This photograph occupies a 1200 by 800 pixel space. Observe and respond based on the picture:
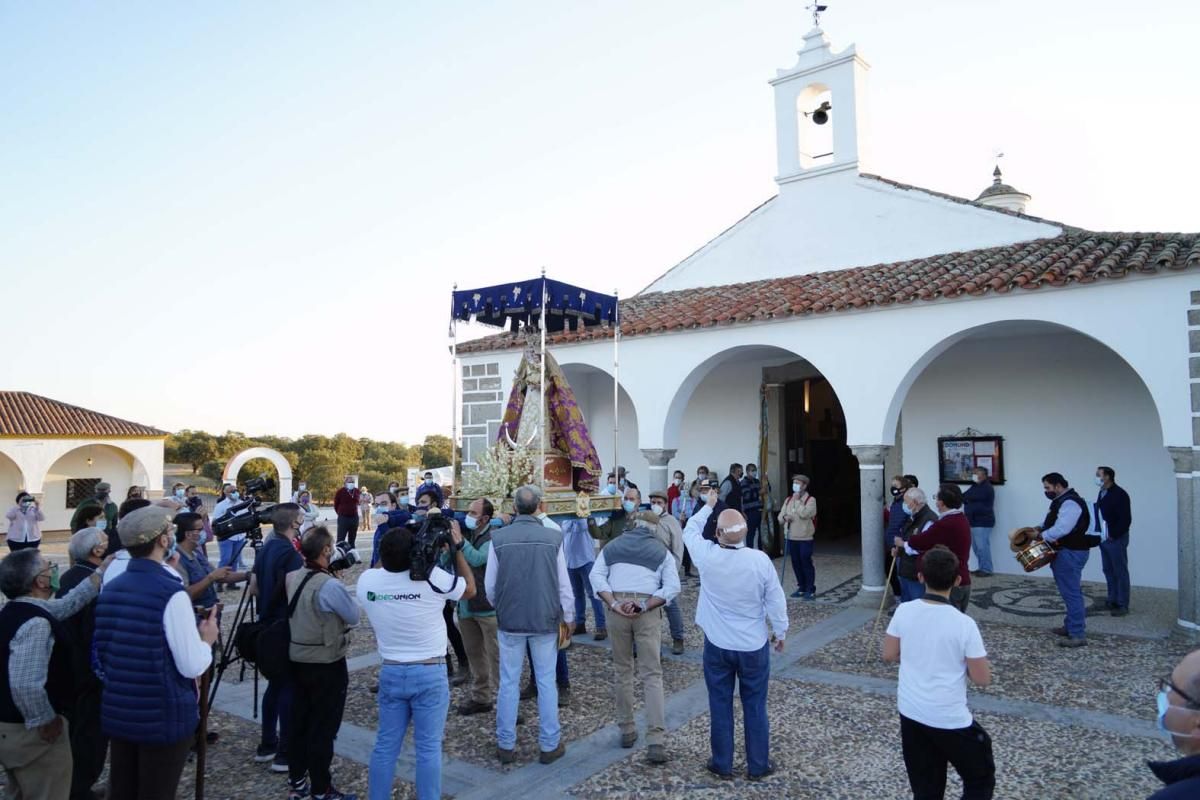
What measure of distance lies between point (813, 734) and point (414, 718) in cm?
282

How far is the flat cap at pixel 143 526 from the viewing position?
3070 millimetres

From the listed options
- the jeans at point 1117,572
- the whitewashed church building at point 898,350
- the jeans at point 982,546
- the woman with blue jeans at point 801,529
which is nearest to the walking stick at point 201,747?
the woman with blue jeans at point 801,529

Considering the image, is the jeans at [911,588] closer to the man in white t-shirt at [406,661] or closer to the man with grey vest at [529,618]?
the man with grey vest at [529,618]

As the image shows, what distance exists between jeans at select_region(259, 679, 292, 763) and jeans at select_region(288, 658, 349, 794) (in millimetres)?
345

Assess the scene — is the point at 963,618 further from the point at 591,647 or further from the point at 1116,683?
the point at 591,647

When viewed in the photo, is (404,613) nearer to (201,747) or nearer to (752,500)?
(201,747)

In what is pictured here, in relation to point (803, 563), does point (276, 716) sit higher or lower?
lower

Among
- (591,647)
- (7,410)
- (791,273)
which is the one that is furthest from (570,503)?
(7,410)

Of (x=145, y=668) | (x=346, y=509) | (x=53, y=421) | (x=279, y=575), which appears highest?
(x=53, y=421)

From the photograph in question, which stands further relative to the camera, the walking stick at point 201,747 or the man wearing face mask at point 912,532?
the man wearing face mask at point 912,532

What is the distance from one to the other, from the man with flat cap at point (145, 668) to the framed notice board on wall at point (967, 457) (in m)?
10.6

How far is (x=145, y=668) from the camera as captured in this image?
301 cm

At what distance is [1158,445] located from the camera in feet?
32.6

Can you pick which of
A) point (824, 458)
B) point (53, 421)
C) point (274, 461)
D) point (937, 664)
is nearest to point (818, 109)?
point (824, 458)
